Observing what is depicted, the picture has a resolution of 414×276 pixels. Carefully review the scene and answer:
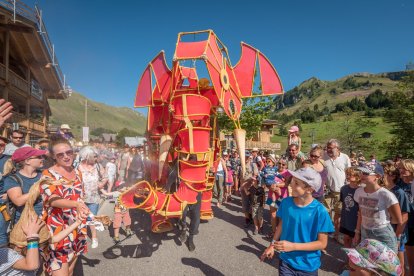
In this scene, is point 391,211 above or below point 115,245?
above

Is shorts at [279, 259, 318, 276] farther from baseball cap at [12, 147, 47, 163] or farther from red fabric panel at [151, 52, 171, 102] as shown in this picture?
red fabric panel at [151, 52, 171, 102]

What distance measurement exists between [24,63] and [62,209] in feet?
58.4

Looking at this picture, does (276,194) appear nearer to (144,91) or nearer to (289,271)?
(289,271)

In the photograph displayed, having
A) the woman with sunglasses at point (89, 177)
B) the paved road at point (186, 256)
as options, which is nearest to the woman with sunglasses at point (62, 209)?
the paved road at point (186, 256)

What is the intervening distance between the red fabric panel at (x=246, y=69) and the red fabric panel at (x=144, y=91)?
5.87 ft

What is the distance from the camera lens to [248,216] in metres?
5.58

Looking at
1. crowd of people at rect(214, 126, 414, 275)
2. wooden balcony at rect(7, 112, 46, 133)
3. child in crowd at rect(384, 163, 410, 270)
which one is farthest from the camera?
wooden balcony at rect(7, 112, 46, 133)

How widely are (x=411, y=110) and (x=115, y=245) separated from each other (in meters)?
20.4

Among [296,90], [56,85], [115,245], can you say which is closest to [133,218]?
[115,245]

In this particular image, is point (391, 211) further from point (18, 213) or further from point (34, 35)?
point (34, 35)

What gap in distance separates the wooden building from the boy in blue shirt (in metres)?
10.8

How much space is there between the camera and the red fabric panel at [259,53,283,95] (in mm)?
4926

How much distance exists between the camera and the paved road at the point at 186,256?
358 centimetres

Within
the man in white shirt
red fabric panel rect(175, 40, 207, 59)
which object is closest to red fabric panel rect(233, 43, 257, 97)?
red fabric panel rect(175, 40, 207, 59)
